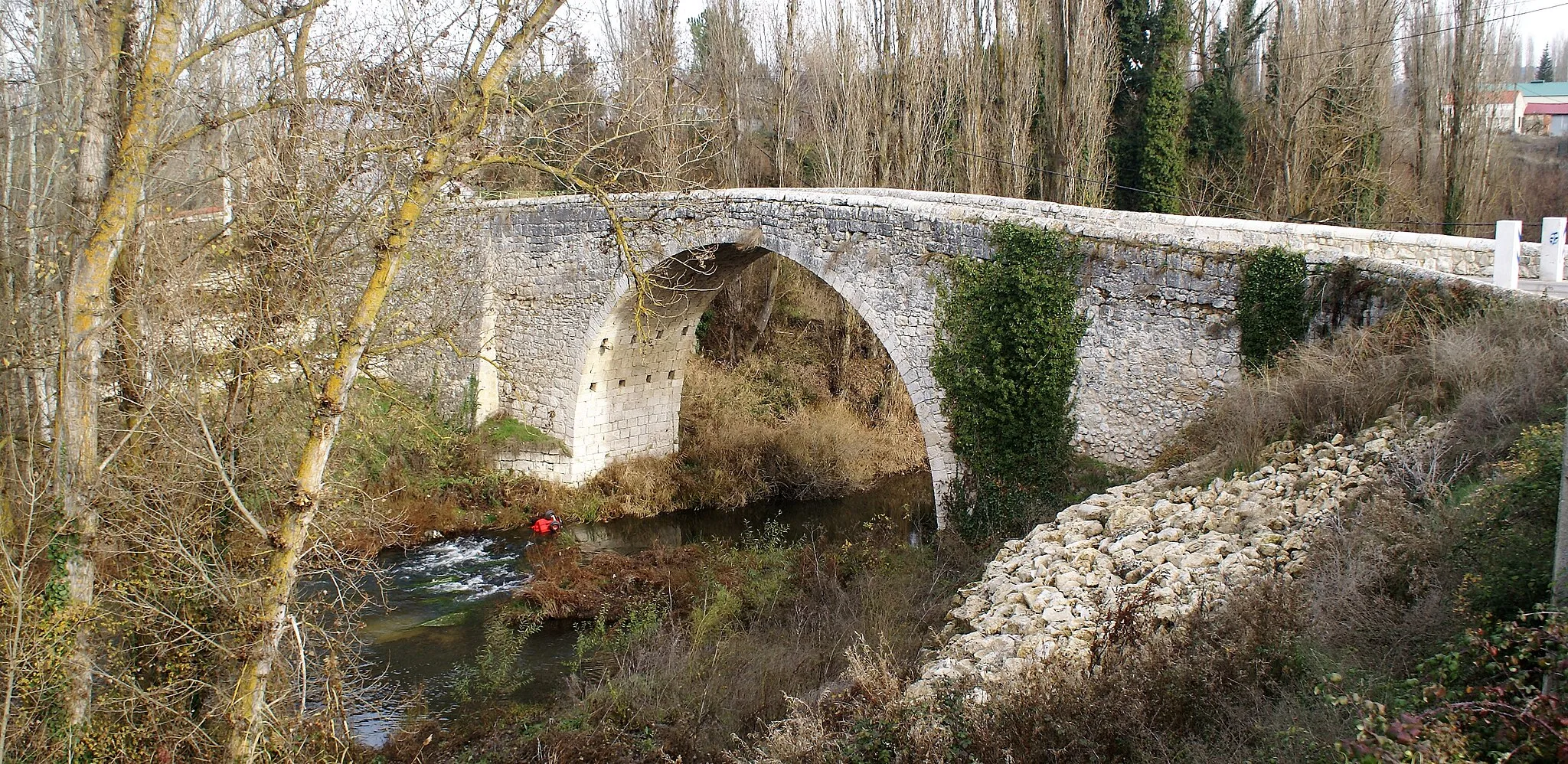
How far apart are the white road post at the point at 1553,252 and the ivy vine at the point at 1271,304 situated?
6.30ft

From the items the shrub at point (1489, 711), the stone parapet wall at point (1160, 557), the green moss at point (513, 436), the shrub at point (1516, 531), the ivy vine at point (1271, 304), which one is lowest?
the green moss at point (513, 436)

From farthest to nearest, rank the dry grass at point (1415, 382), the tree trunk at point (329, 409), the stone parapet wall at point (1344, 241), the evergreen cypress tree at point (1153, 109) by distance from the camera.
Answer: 1. the evergreen cypress tree at point (1153, 109)
2. the stone parapet wall at point (1344, 241)
3. the dry grass at point (1415, 382)
4. the tree trunk at point (329, 409)

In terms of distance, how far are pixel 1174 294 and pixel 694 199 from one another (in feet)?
16.6

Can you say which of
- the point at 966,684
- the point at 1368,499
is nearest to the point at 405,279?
the point at 966,684

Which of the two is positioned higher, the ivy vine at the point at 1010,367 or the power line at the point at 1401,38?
Result: the power line at the point at 1401,38

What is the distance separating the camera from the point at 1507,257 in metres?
6.97

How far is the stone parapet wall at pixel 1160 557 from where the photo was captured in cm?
506

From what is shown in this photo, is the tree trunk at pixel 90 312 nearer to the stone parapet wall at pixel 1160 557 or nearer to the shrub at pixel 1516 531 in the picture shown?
the stone parapet wall at pixel 1160 557

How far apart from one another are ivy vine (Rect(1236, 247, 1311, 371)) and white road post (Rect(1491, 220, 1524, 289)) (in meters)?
1.19

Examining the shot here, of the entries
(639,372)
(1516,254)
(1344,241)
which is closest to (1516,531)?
(1516,254)

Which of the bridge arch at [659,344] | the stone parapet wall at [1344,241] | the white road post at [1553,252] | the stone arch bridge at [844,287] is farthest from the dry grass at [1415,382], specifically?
the bridge arch at [659,344]

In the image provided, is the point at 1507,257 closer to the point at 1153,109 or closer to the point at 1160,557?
the point at 1160,557

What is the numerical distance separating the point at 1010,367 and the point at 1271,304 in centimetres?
222

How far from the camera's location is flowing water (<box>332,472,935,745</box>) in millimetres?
7957
